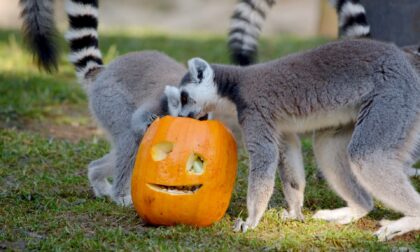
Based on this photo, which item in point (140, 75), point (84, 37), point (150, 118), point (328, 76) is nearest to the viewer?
point (328, 76)

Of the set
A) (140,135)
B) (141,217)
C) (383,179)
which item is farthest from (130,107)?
(383,179)

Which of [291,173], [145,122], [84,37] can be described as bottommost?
[291,173]

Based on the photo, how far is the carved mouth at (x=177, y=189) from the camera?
436 centimetres

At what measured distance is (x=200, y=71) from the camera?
4934 millimetres

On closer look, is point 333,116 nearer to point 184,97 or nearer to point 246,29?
point 184,97

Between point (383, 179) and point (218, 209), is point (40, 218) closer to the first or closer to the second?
point (218, 209)

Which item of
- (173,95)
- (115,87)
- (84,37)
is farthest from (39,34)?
(173,95)

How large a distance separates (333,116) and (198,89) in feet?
3.21

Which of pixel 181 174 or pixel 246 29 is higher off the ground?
pixel 246 29

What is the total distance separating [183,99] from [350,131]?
48.8 inches

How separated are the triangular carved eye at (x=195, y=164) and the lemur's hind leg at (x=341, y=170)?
1046 mm

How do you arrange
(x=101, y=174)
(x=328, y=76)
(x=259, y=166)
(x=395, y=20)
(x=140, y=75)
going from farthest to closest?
(x=395, y=20) < (x=140, y=75) < (x=101, y=174) < (x=328, y=76) < (x=259, y=166)

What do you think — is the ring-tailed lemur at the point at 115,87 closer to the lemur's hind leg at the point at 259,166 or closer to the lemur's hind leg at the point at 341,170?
the lemur's hind leg at the point at 259,166

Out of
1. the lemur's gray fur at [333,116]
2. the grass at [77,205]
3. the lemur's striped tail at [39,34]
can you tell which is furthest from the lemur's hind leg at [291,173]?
the lemur's striped tail at [39,34]
